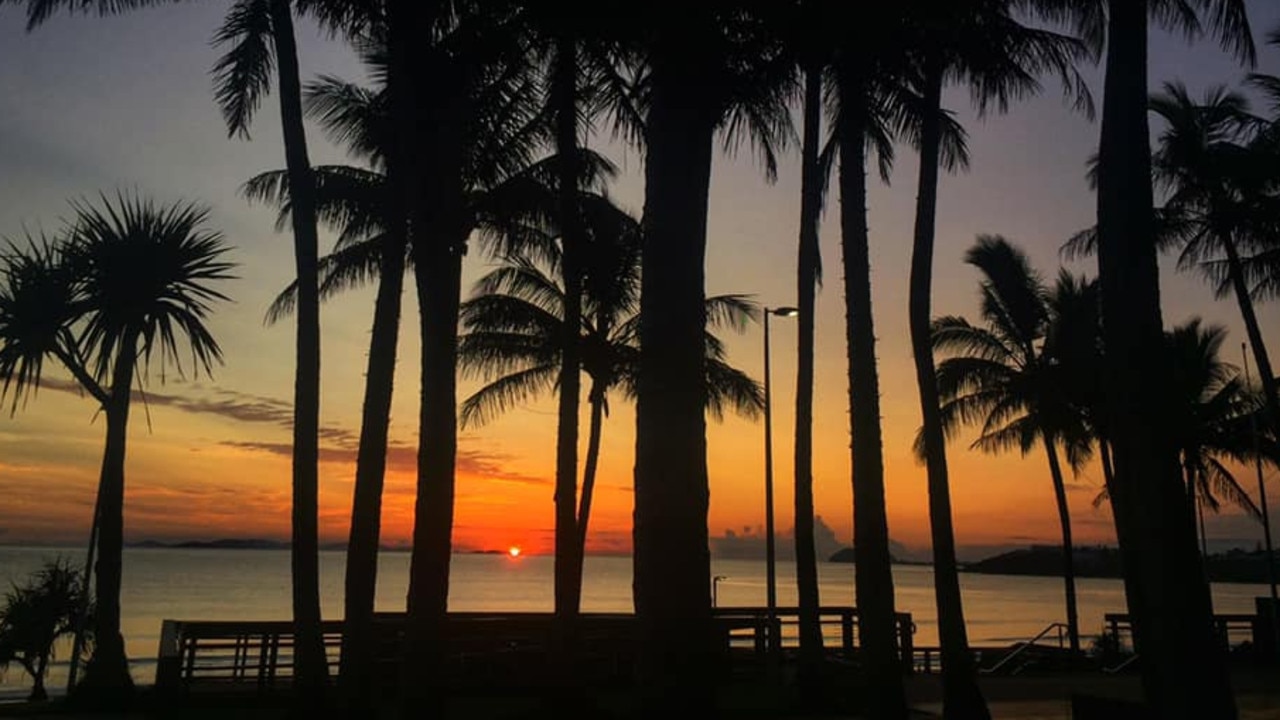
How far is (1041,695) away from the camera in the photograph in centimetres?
1759

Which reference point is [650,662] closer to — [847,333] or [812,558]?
[847,333]

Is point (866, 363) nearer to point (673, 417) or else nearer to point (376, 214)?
point (673, 417)

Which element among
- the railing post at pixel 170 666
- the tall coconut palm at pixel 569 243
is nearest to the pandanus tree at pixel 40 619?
the railing post at pixel 170 666

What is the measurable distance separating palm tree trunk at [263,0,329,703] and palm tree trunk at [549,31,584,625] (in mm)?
3600

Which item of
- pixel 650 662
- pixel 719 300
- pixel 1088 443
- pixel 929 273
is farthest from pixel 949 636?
pixel 1088 443

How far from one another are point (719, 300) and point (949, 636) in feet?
47.6

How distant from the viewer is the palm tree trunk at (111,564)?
15.6 m

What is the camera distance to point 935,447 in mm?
15273

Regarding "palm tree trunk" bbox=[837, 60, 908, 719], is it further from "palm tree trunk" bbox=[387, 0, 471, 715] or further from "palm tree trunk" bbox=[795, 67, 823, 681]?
"palm tree trunk" bbox=[387, 0, 471, 715]

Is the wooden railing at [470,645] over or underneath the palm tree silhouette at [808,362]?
underneath

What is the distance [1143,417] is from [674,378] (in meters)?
3.89

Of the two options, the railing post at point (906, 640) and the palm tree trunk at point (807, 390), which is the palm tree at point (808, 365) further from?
the railing post at point (906, 640)

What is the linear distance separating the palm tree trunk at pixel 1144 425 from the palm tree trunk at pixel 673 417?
3.56 meters

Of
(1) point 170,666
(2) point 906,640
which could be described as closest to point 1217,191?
(2) point 906,640
